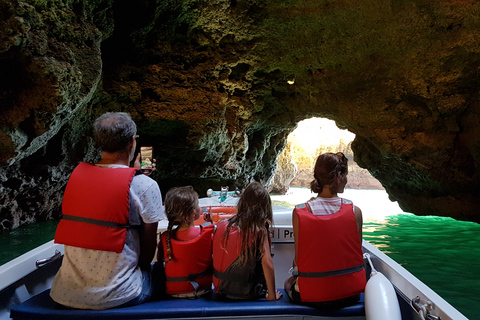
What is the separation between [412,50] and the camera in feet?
20.6

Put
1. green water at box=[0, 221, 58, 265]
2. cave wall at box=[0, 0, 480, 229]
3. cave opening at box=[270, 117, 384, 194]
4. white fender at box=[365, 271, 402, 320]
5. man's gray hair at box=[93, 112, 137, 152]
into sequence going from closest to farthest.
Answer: white fender at box=[365, 271, 402, 320] < man's gray hair at box=[93, 112, 137, 152] < green water at box=[0, 221, 58, 265] < cave wall at box=[0, 0, 480, 229] < cave opening at box=[270, 117, 384, 194]

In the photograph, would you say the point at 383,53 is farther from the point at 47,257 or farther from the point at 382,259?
the point at 47,257

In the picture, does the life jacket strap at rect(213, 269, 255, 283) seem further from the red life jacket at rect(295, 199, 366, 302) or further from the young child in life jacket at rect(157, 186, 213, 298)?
the red life jacket at rect(295, 199, 366, 302)

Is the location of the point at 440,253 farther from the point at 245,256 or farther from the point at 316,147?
the point at 316,147

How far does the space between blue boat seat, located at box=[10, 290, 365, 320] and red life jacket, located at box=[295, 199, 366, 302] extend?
75mm

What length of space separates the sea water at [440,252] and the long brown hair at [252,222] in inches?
Answer: 89.4

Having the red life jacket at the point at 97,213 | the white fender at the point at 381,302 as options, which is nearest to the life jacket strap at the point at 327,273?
the white fender at the point at 381,302

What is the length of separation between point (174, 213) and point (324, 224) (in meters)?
0.82

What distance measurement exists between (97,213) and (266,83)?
703 cm

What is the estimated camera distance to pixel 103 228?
57.9 inches

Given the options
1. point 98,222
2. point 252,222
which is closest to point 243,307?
point 252,222

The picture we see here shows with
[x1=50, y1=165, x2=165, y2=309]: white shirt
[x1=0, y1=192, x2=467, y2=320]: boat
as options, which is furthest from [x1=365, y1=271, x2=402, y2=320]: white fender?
[x1=50, y1=165, x2=165, y2=309]: white shirt

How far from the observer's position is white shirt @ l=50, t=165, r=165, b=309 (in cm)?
149

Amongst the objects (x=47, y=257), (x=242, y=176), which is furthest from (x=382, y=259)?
(x=242, y=176)
